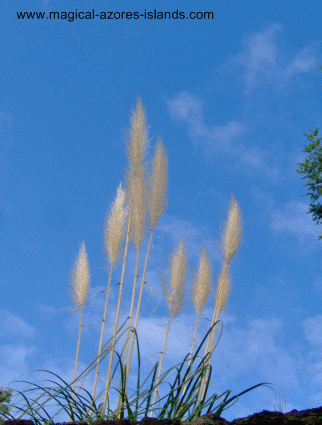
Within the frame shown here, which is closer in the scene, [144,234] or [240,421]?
[240,421]

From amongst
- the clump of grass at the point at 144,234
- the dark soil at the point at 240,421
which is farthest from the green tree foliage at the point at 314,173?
the dark soil at the point at 240,421

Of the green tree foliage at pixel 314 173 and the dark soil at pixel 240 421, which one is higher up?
the green tree foliage at pixel 314 173

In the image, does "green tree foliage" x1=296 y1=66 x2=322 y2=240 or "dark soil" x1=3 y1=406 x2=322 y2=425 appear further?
"green tree foliage" x1=296 y1=66 x2=322 y2=240

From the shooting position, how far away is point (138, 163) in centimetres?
361

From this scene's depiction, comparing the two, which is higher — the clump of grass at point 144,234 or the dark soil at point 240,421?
the clump of grass at point 144,234

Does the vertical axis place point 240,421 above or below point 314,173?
below

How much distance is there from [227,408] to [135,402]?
409mm

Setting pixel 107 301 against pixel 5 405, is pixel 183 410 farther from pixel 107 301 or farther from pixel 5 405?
pixel 107 301

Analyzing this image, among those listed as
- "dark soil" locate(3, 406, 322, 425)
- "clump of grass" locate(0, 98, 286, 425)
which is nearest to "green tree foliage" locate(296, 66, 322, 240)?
"clump of grass" locate(0, 98, 286, 425)

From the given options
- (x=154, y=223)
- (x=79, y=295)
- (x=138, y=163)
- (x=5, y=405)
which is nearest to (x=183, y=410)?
(x=5, y=405)

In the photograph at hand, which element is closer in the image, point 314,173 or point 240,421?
point 240,421

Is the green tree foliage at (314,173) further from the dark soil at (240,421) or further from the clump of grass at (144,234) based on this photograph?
the dark soil at (240,421)

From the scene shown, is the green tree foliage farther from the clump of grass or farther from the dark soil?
the dark soil

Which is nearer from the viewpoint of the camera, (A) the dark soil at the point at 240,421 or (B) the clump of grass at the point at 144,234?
(A) the dark soil at the point at 240,421
